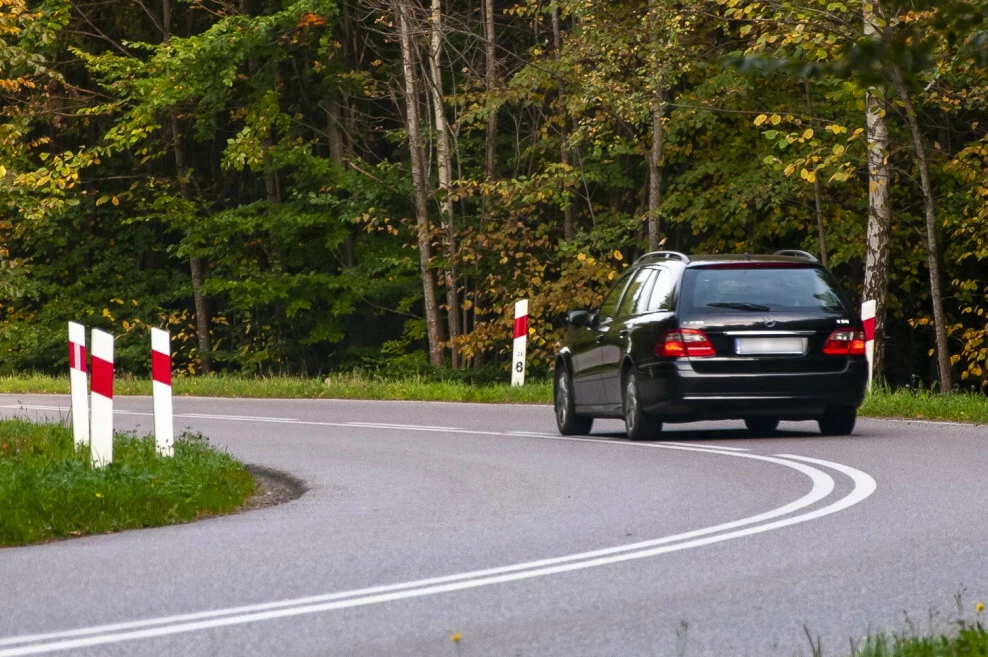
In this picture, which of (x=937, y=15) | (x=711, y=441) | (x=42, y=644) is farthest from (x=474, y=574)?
(x=711, y=441)

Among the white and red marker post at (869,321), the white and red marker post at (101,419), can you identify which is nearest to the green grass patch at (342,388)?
the white and red marker post at (869,321)

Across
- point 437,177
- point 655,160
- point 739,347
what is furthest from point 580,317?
point 437,177

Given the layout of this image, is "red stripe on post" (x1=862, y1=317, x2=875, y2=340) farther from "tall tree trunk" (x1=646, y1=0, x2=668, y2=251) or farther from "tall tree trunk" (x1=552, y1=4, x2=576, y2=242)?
"tall tree trunk" (x1=552, y1=4, x2=576, y2=242)

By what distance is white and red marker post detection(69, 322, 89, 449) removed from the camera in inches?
534

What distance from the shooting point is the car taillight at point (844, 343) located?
1534cm

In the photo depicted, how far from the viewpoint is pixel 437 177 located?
36094 millimetres

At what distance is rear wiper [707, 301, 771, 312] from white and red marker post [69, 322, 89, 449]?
5331 millimetres

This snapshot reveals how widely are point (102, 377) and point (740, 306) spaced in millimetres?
5685

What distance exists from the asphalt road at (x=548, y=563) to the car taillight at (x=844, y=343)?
127cm

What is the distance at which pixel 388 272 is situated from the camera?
35.9m

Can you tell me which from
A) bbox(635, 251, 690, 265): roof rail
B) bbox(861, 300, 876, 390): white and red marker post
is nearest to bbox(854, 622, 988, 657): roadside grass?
bbox(635, 251, 690, 265): roof rail

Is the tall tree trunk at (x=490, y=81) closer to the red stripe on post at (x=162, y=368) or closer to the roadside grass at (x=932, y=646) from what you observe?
the red stripe on post at (x=162, y=368)

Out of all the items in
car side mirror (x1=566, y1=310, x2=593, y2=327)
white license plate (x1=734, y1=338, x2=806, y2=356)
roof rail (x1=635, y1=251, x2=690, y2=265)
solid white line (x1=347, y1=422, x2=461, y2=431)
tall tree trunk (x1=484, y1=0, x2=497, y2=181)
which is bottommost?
solid white line (x1=347, y1=422, x2=461, y2=431)

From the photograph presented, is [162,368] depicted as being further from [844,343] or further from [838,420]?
[838,420]
